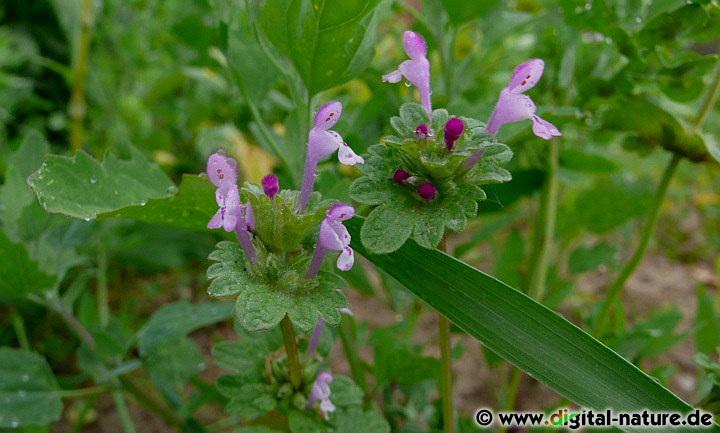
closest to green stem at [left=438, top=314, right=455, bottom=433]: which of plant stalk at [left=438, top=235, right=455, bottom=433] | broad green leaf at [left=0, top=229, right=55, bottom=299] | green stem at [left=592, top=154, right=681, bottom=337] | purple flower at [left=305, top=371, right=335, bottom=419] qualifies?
plant stalk at [left=438, top=235, right=455, bottom=433]

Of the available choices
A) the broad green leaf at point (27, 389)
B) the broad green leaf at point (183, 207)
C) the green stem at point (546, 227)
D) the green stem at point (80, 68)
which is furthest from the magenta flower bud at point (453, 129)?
the green stem at point (80, 68)

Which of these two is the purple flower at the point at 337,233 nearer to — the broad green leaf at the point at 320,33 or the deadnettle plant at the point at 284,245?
the deadnettle plant at the point at 284,245

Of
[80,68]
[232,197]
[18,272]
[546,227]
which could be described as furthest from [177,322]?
[80,68]

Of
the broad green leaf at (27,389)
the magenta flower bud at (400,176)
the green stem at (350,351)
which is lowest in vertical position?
the broad green leaf at (27,389)

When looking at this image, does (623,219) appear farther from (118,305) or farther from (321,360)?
(118,305)

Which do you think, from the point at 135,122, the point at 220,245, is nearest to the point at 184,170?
the point at 135,122

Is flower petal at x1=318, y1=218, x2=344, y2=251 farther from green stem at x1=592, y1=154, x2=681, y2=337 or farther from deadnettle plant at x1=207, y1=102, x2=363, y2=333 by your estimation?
green stem at x1=592, y1=154, x2=681, y2=337
